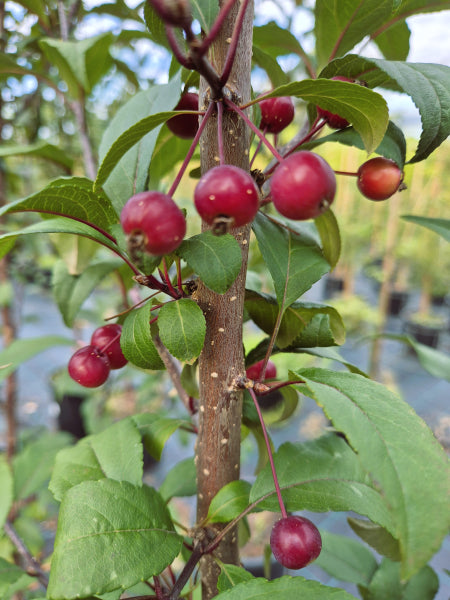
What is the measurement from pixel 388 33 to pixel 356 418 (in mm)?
539

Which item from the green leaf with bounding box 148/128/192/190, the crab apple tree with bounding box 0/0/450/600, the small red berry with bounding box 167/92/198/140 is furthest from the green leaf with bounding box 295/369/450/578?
the green leaf with bounding box 148/128/192/190

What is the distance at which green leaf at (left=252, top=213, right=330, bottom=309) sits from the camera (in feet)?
1.65

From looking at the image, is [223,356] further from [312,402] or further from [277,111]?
[312,402]

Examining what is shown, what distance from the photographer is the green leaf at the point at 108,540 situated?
396 mm

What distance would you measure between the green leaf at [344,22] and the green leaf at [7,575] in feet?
2.89

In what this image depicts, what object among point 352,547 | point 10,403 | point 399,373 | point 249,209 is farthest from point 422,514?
point 399,373

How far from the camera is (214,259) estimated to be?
0.39 meters

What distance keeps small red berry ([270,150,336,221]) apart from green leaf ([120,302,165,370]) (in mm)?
192

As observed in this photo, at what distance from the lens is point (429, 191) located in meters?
2.96

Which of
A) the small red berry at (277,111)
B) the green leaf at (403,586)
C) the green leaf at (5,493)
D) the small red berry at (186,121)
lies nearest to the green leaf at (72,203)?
the small red berry at (186,121)

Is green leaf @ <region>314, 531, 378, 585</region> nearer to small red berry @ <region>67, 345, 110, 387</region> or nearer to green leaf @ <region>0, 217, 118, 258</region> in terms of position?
small red berry @ <region>67, 345, 110, 387</region>

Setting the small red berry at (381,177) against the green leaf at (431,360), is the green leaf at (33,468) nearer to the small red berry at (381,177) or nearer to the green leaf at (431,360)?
the green leaf at (431,360)

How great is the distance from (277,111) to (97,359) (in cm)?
37

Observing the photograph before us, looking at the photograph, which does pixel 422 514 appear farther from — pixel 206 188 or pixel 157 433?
pixel 157 433
